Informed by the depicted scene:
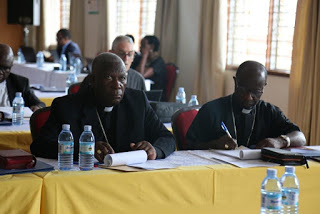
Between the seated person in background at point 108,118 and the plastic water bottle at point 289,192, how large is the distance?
2.53 ft

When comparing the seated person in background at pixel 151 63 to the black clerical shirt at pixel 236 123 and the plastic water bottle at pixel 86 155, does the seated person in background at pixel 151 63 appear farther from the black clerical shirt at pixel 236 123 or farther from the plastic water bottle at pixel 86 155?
the plastic water bottle at pixel 86 155

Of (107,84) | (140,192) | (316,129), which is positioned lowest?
(316,129)

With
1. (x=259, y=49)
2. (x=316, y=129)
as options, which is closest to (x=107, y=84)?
(x=316, y=129)

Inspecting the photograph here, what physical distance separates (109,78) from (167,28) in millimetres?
6257

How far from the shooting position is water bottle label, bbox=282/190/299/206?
103 inches

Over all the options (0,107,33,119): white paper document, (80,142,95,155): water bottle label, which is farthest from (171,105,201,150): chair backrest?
(0,107,33,119): white paper document

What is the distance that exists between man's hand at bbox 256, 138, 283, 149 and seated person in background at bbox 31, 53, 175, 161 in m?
0.55

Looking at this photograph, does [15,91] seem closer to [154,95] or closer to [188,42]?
[154,95]

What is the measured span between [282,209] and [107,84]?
1.22 meters

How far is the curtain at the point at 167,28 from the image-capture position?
9.48m

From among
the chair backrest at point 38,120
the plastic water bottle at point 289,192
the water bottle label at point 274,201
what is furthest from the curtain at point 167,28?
the water bottle label at point 274,201

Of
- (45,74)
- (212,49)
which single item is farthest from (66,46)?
(212,49)

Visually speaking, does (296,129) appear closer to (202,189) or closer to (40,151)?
(202,189)

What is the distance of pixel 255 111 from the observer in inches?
156
